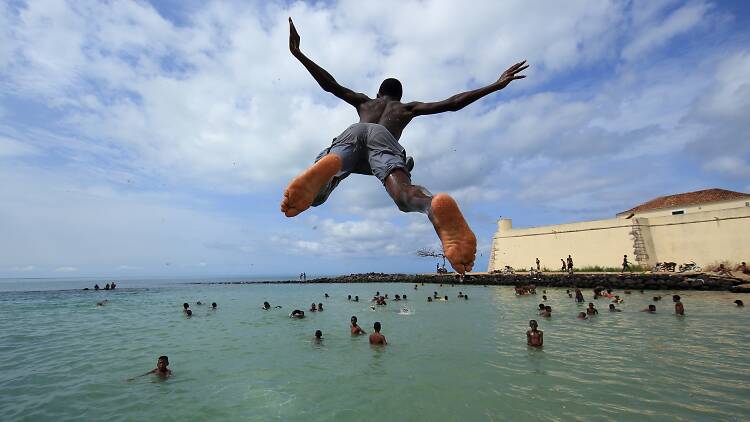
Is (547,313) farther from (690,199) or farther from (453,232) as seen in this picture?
(690,199)

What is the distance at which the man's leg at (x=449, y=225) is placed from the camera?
8.63ft

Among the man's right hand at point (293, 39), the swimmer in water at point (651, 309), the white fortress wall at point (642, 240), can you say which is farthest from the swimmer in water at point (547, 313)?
the white fortress wall at point (642, 240)

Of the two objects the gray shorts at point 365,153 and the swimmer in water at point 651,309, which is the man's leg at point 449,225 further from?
the swimmer in water at point 651,309

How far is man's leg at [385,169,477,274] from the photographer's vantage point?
8.63 feet

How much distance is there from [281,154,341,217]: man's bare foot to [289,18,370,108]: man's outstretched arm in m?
1.01

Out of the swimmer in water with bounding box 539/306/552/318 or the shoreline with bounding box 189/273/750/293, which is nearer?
the swimmer in water with bounding box 539/306/552/318

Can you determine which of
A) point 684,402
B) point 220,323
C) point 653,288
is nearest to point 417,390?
point 684,402

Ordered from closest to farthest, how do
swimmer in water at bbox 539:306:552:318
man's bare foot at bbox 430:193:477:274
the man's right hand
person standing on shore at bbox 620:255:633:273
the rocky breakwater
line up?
man's bare foot at bbox 430:193:477:274, the man's right hand, swimmer in water at bbox 539:306:552:318, the rocky breakwater, person standing on shore at bbox 620:255:633:273

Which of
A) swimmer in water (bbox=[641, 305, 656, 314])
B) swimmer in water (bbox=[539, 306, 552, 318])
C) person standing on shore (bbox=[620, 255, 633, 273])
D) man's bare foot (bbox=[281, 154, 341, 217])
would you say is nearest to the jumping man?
man's bare foot (bbox=[281, 154, 341, 217])

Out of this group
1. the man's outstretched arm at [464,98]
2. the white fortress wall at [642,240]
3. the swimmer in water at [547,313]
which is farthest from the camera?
the white fortress wall at [642,240]

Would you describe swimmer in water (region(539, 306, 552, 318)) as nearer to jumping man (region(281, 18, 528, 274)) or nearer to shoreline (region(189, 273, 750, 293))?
shoreline (region(189, 273, 750, 293))

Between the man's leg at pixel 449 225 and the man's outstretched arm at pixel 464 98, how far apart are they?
1003 mm

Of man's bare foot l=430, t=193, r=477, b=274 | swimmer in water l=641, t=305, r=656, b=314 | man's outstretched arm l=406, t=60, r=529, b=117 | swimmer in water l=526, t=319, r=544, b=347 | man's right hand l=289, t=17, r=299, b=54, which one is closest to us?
man's bare foot l=430, t=193, r=477, b=274

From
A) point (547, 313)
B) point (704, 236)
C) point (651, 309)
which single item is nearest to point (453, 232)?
point (547, 313)
